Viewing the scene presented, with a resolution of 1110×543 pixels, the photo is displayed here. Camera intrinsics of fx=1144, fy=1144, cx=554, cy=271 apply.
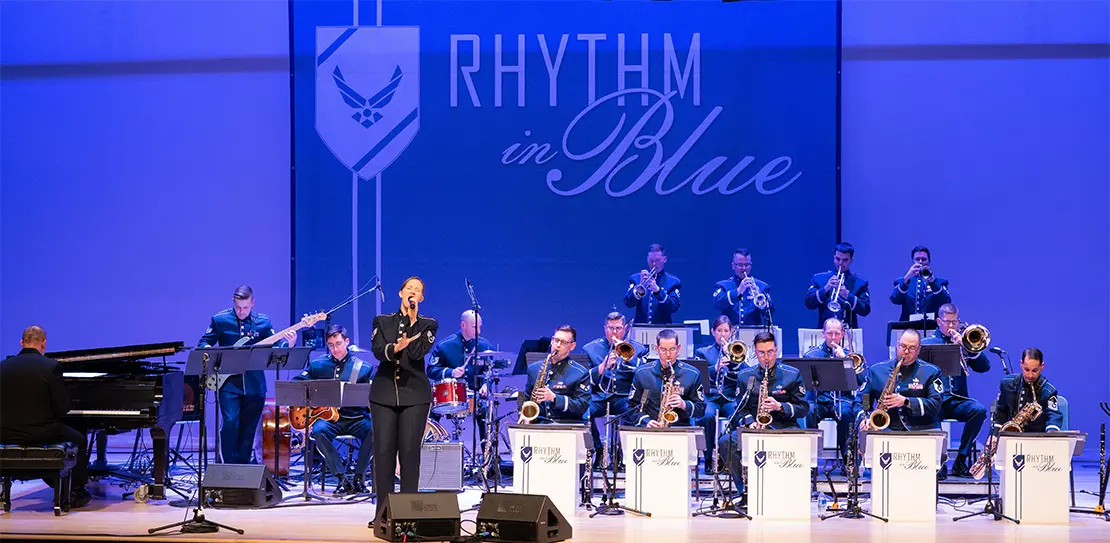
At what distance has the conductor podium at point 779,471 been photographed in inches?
314

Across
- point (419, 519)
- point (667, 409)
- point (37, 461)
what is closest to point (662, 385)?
point (667, 409)

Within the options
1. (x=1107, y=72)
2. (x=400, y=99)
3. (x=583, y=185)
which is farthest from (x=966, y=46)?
(x=400, y=99)

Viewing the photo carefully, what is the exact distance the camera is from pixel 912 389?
29.3ft

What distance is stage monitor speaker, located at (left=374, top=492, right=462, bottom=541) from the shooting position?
671 centimetres

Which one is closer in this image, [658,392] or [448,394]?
[448,394]

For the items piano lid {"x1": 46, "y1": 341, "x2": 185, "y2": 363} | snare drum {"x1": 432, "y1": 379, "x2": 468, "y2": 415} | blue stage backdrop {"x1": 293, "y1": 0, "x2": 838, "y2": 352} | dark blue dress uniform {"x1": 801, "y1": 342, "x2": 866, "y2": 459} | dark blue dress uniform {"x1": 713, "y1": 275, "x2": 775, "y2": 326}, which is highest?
blue stage backdrop {"x1": 293, "y1": 0, "x2": 838, "y2": 352}

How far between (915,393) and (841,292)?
1795 mm

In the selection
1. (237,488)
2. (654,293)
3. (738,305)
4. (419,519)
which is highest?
(654,293)

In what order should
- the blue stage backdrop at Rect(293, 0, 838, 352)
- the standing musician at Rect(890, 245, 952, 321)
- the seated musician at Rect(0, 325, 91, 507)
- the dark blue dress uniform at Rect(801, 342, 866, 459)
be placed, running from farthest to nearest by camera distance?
the blue stage backdrop at Rect(293, 0, 838, 352), the standing musician at Rect(890, 245, 952, 321), the dark blue dress uniform at Rect(801, 342, 866, 459), the seated musician at Rect(0, 325, 91, 507)

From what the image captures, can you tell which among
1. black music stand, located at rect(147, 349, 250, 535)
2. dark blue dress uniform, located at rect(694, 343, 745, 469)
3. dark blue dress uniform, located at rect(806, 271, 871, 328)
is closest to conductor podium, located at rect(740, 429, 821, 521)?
dark blue dress uniform, located at rect(694, 343, 745, 469)

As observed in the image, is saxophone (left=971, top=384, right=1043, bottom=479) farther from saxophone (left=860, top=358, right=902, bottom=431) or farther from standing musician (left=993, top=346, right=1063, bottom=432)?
saxophone (left=860, top=358, right=902, bottom=431)

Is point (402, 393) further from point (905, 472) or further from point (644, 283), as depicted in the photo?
point (644, 283)

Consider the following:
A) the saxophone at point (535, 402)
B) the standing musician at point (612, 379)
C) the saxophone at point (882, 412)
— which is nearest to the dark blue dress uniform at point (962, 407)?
the saxophone at point (882, 412)

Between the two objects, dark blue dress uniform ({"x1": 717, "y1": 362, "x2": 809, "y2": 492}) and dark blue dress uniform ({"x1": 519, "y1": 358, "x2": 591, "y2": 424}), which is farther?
dark blue dress uniform ({"x1": 519, "y1": 358, "x2": 591, "y2": 424})
